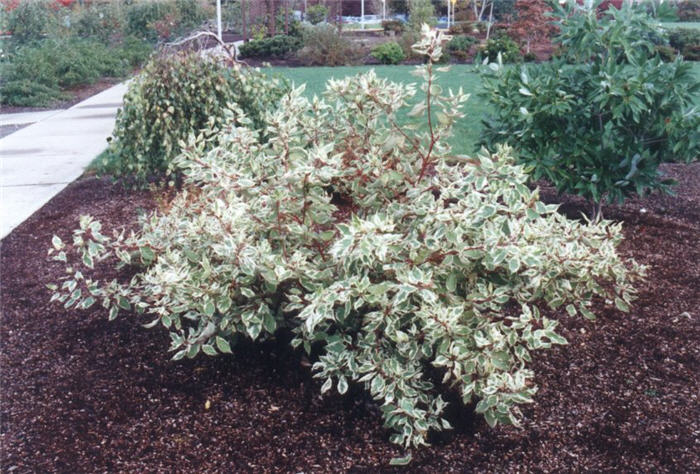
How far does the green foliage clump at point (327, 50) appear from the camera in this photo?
16.7 metres

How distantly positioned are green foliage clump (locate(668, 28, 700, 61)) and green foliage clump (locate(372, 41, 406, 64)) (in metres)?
7.03

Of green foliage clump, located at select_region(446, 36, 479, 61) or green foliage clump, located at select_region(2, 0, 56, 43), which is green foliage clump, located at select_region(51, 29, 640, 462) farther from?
green foliage clump, located at select_region(2, 0, 56, 43)

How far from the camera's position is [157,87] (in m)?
5.54

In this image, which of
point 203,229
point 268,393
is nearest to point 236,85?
point 203,229

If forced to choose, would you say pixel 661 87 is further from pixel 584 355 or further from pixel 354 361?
pixel 354 361

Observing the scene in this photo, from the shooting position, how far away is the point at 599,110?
456 cm

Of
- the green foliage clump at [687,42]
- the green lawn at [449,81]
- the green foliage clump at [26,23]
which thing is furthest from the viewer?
the green foliage clump at [687,42]

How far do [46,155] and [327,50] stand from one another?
1033cm

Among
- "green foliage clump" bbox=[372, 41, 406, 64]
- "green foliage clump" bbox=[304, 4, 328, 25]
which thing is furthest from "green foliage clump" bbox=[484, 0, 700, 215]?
"green foliage clump" bbox=[304, 4, 328, 25]

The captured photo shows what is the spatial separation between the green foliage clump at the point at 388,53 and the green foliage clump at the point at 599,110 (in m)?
12.1

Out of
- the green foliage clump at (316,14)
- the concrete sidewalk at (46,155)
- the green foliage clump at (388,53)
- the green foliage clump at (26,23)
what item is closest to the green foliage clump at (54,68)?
the concrete sidewalk at (46,155)

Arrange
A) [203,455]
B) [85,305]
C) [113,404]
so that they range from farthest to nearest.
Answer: [85,305] → [113,404] → [203,455]

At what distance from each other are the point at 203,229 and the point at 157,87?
117 inches

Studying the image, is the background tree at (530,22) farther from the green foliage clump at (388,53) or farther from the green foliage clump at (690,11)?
the green foliage clump at (690,11)
